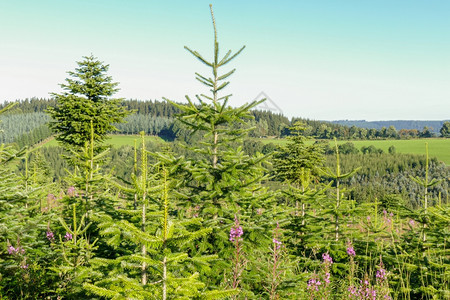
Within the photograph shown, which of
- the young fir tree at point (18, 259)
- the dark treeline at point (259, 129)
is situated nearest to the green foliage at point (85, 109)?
the young fir tree at point (18, 259)

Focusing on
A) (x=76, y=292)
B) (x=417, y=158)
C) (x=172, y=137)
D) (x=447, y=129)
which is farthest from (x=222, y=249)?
(x=447, y=129)

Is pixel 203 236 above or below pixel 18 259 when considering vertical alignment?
above

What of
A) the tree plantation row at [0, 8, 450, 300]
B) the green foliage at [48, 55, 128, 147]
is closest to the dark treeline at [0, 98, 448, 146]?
the green foliage at [48, 55, 128, 147]

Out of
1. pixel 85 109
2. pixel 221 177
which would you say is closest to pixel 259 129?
pixel 85 109

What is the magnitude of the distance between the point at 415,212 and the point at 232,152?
4.43 metres

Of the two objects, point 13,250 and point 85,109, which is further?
point 85,109

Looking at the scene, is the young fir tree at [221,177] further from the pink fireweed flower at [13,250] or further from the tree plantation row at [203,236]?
the pink fireweed flower at [13,250]

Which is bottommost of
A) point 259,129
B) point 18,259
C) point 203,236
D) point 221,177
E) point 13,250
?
point 18,259

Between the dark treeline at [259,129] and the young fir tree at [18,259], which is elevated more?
the dark treeline at [259,129]

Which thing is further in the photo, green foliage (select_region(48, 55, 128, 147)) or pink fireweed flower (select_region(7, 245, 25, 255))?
green foliage (select_region(48, 55, 128, 147))

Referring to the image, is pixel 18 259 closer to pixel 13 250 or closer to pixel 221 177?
pixel 13 250

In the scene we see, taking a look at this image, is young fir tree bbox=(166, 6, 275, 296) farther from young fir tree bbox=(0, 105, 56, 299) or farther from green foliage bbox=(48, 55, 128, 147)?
green foliage bbox=(48, 55, 128, 147)

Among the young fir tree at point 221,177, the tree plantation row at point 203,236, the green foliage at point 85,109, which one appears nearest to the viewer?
the tree plantation row at point 203,236

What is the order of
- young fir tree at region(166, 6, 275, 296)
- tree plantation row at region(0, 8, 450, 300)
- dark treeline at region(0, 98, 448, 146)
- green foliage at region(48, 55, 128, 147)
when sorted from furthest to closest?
dark treeline at region(0, 98, 448, 146) < green foliage at region(48, 55, 128, 147) < young fir tree at region(166, 6, 275, 296) < tree plantation row at region(0, 8, 450, 300)
